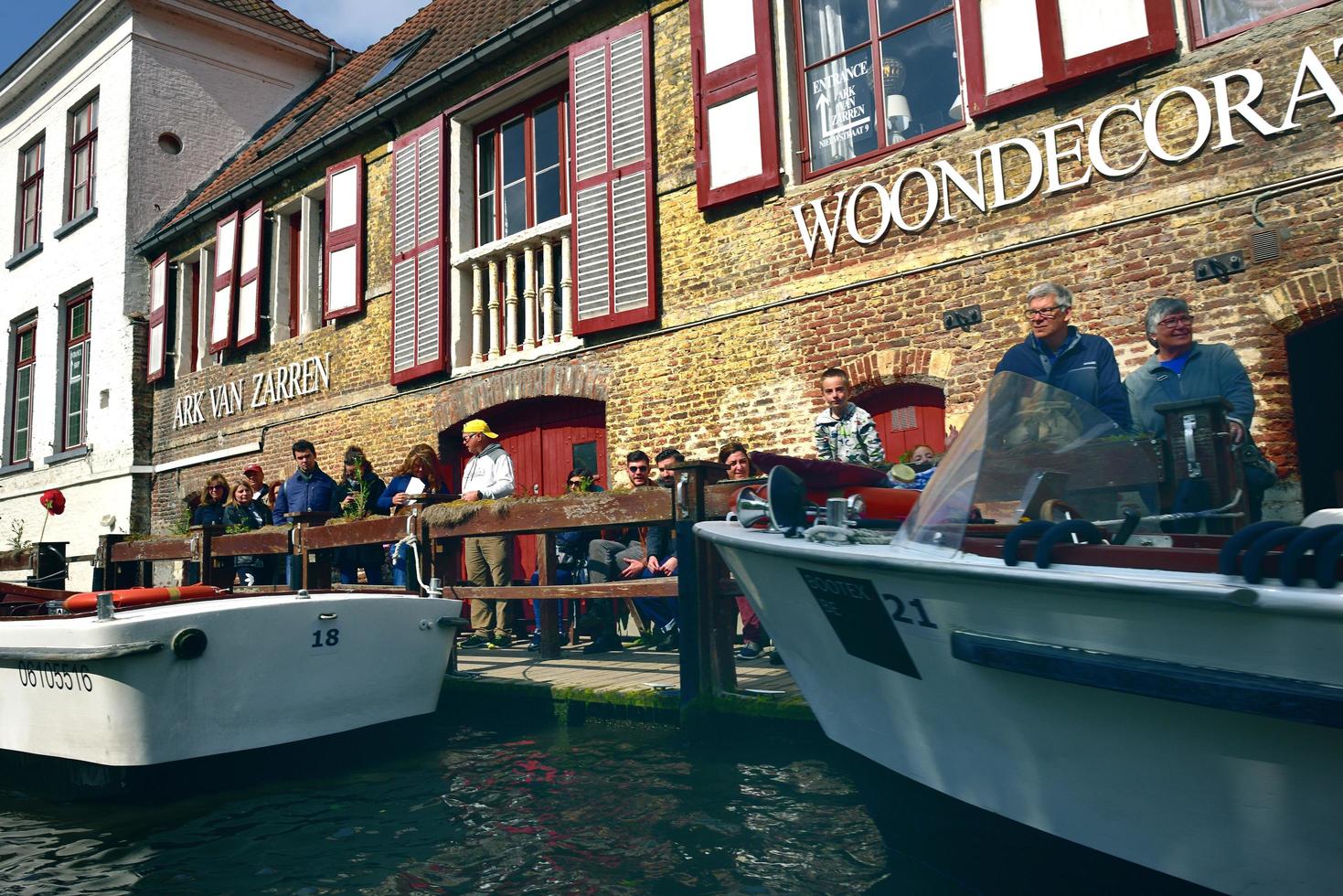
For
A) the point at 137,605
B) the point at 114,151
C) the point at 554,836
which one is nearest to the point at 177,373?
the point at 114,151

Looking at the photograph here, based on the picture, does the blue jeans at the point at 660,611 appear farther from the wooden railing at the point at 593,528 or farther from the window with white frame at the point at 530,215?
the window with white frame at the point at 530,215

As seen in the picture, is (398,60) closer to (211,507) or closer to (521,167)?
(521,167)

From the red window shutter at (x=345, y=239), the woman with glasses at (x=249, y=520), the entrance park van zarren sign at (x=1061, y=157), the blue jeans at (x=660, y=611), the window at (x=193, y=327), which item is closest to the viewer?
the entrance park van zarren sign at (x=1061, y=157)

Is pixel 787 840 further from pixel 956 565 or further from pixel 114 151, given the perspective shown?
pixel 114 151

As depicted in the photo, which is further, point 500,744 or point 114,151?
point 114,151

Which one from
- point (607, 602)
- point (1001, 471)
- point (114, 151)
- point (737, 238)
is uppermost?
point (114, 151)

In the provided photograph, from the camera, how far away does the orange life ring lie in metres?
4.56

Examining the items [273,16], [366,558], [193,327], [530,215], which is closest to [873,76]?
[530,215]

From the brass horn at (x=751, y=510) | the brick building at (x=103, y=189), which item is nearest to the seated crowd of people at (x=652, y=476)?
the brass horn at (x=751, y=510)

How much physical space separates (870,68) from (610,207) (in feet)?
8.37

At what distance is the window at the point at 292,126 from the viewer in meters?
14.3

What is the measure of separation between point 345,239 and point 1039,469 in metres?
10.2

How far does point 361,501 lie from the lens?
7.27m

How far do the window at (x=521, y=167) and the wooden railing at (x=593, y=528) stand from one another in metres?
4.19
